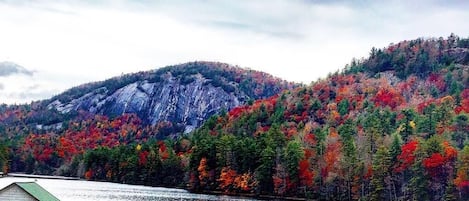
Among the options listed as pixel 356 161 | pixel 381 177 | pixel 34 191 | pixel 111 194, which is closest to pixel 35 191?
pixel 34 191

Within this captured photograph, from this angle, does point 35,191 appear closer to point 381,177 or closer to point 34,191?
point 34,191

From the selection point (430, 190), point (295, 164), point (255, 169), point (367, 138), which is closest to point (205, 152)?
point (255, 169)

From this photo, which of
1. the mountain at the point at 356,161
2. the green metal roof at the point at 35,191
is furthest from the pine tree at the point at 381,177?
the green metal roof at the point at 35,191

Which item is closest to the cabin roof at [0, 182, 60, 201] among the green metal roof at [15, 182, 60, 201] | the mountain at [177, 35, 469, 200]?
the green metal roof at [15, 182, 60, 201]

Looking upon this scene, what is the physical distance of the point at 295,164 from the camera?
459 ft

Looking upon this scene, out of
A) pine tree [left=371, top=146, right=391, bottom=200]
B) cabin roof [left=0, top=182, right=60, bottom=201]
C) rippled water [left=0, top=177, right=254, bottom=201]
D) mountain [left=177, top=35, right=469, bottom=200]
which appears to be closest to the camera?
cabin roof [left=0, top=182, right=60, bottom=201]

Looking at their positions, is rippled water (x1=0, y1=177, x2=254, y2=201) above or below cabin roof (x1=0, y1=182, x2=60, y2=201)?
below

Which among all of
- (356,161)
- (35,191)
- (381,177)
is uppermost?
(35,191)

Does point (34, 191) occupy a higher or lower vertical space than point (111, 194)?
higher

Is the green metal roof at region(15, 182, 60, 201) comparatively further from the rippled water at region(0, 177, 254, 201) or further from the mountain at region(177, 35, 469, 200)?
the mountain at region(177, 35, 469, 200)

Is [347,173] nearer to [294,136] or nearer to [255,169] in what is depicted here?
[255,169]

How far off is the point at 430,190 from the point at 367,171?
17669 mm

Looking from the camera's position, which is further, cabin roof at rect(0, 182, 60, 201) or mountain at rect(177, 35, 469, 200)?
mountain at rect(177, 35, 469, 200)

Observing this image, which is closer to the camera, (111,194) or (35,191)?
(35,191)
